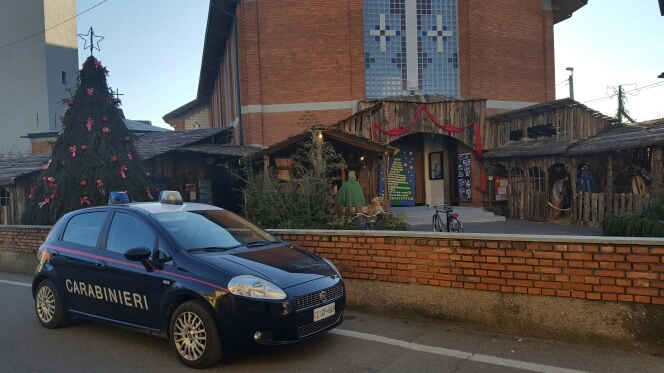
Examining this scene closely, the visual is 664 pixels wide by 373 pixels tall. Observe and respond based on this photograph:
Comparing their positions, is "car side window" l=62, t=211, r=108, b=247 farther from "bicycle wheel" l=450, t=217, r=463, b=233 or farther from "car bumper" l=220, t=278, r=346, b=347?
"bicycle wheel" l=450, t=217, r=463, b=233

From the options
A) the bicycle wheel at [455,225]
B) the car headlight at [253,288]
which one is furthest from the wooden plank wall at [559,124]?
the car headlight at [253,288]

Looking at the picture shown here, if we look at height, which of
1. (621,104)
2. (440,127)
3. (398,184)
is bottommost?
(398,184)

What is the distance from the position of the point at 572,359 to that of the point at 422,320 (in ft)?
6.00

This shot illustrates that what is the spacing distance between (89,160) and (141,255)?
8.57m

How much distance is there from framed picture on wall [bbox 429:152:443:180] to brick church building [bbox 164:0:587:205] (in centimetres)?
9

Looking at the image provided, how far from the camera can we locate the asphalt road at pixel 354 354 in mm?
4680

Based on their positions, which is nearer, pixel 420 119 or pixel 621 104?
pixel 420 119

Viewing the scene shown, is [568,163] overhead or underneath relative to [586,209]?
overhead

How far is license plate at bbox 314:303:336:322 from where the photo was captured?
4.88 metres

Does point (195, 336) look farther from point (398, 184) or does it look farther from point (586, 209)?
point (398, 184)

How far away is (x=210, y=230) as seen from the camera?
223 inches

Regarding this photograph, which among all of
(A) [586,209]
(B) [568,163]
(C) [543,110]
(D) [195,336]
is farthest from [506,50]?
(D) [195,336]

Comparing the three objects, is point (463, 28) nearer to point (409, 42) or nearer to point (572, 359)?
point (409, 42)

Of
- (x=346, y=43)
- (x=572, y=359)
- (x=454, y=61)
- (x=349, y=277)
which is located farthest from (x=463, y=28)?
(x=572, y=359)
